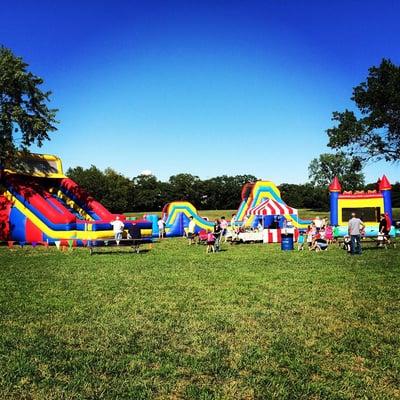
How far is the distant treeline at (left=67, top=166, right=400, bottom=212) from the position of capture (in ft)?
253

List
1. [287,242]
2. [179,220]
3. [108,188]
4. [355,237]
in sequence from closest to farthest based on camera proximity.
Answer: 1. [355,237]
2. [287,242]
3. [179,220]
4. [108,188]

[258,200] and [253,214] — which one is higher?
[258,200]

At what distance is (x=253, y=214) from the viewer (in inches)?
1025

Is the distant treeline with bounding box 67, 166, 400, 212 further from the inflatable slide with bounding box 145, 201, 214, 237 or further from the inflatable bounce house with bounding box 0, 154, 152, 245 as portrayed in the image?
the inflatable bounce house with bounding box 0, 154, 152, 245

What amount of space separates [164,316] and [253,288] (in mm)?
2860

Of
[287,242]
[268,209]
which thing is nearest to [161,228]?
[268,209]

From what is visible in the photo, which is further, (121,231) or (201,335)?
(121,231)

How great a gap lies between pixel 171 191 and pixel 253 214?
201 ft

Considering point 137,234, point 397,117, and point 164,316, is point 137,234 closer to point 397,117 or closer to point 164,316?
point 164,316

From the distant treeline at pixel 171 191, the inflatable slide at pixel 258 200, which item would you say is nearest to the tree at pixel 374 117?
the inflatable slide at pixel 258 200

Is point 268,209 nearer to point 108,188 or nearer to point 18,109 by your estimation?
point 18,109

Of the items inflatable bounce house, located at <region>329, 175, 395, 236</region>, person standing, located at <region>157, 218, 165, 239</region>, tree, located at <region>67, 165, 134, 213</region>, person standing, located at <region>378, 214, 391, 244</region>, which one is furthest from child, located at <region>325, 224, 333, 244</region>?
tree, located at <region>67, 165, 134, 213</region>

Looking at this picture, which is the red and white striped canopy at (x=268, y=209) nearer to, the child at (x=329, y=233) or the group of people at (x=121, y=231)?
the child at (x=329, y=233)

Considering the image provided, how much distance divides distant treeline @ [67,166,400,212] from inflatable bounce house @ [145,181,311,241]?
43.5m
